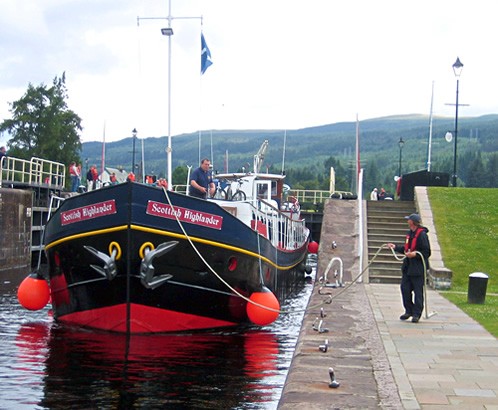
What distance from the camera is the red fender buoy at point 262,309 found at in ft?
52.2

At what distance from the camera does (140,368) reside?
12.8m

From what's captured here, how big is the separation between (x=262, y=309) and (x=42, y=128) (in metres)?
69.0

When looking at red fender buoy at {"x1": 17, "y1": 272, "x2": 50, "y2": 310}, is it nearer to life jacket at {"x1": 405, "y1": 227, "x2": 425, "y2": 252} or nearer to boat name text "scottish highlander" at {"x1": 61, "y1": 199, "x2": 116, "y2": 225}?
boat name text "scottish highlander" at {"x1": 61, "y1": 199, "x2": 116, "y2": 225}

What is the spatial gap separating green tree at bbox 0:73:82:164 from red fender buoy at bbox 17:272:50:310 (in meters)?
64.3

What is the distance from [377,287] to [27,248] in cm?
1827

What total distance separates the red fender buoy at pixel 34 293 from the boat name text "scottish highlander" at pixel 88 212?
5.21ft

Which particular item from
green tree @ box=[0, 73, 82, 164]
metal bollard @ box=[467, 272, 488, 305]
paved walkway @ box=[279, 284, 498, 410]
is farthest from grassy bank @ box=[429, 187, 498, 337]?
green tree @ box=[0, 73, 82, 164]

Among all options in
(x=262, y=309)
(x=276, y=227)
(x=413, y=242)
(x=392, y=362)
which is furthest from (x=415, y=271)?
(x=276, y=227)

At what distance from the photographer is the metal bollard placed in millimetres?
16562

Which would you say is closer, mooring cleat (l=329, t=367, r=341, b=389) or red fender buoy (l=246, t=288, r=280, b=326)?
mooring cleat (l=329, t=367, r=341, b=389)

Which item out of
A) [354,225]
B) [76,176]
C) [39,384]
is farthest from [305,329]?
[76,176]

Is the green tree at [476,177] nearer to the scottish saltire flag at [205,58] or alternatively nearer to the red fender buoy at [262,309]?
the scottish saltire flag at [205,58]

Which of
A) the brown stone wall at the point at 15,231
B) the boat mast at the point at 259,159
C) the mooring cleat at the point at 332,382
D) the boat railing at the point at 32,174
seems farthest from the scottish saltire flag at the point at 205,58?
the boat railing at the point at 32,174

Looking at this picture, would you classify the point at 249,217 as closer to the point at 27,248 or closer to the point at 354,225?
the point at 354,225
